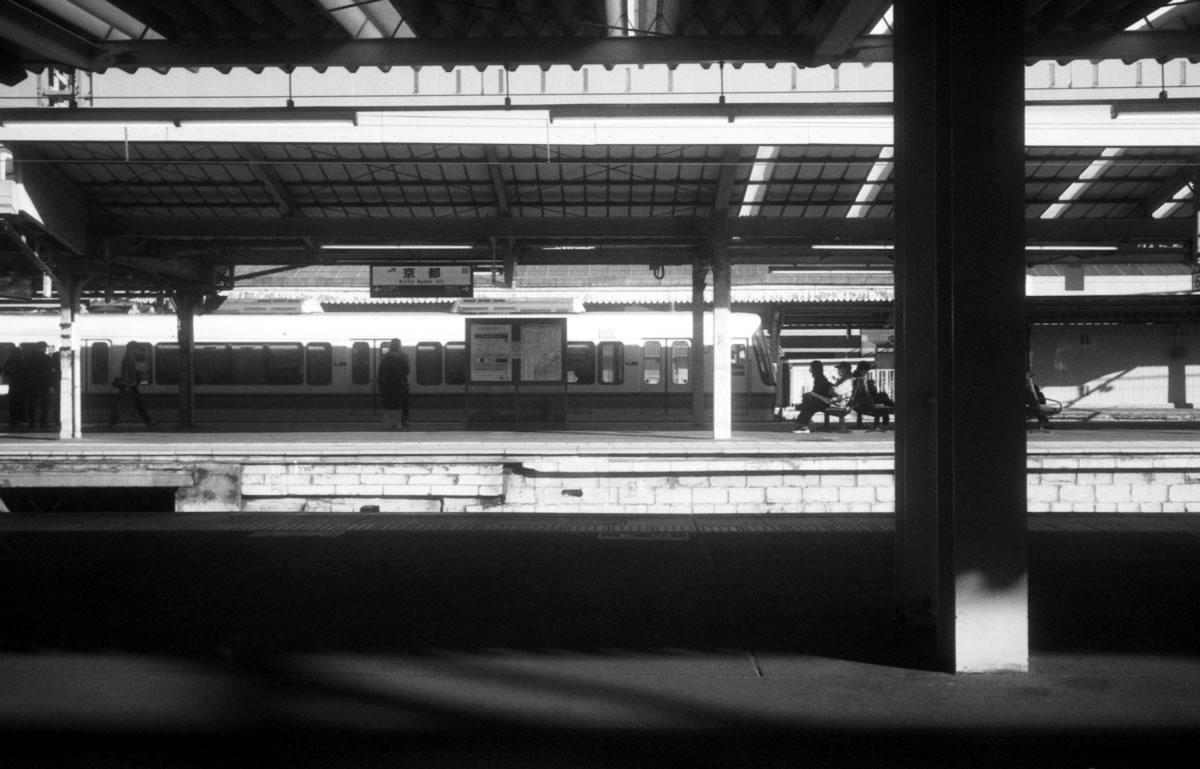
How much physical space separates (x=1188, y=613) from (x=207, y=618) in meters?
5.84

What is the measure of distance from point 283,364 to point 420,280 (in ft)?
24.9

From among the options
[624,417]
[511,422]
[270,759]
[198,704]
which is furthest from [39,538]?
[624,417]

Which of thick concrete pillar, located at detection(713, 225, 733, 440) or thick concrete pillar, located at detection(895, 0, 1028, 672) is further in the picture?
thick concrete pillar, located at detection(713, 225, 733, 440)

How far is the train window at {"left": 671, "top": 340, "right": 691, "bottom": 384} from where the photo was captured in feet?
77.8

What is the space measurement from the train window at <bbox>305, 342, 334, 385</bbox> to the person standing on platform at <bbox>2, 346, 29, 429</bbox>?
18.8 feet

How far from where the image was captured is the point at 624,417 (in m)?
23.8

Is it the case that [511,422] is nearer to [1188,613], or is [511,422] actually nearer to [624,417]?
[624,417]

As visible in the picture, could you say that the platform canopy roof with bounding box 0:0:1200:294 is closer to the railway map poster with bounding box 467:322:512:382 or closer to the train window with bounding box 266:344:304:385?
the railway map poster with bounding box 467:322:512:382

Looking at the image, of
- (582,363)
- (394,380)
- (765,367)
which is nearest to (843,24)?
(394,380)

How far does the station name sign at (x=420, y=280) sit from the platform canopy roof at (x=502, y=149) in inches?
20.6

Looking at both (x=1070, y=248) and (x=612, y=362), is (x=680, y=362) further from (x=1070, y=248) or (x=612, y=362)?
(x=1070, y=248)

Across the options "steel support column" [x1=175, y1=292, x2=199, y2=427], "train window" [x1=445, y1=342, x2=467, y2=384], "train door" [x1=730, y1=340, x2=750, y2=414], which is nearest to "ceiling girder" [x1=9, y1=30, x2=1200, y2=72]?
"steel support column" [x1=175, y1=292, x2=199, y2=427]

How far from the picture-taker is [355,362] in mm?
24406

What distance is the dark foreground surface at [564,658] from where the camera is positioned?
13.8 ft
